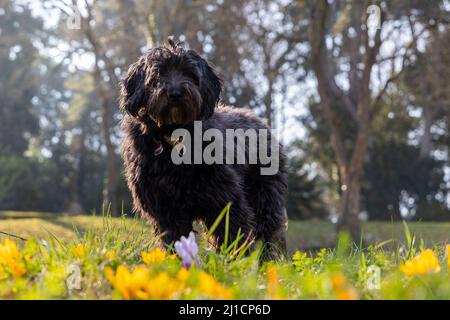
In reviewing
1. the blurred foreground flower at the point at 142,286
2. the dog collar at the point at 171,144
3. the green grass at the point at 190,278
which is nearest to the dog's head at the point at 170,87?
the dog collar at the point at 171,144

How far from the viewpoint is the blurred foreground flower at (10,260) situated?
3071 millimetres

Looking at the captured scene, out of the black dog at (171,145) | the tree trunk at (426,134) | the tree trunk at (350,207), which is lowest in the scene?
the tree trunk at (350,207)

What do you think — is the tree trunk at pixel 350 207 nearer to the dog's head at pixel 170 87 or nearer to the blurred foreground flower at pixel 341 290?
the dog's head at pixel 170 87

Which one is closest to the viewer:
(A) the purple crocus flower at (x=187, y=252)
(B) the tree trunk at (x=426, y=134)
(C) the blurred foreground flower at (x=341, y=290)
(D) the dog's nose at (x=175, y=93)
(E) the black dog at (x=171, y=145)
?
(C) the blurred foreground flower at (x=341, y=290)

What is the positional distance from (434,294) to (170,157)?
2956 millimetres

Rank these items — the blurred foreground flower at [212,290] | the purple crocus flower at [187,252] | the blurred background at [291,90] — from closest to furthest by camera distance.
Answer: the blurred foreground flower at [212,290]
the purple crocus flower at [187,252]
the blurred background at [291,90]

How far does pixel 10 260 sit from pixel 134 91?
259 centimetres

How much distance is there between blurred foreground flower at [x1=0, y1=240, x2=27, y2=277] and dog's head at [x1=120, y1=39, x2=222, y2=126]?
82.8 inches

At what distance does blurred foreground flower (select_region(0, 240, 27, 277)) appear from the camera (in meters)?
3.07

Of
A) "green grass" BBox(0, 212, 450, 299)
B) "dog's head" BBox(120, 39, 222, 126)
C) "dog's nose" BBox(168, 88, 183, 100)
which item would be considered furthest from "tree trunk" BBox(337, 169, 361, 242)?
"green grass" BBox(0, 212, 450, 299)

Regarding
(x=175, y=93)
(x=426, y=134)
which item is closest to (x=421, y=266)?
(x=175, y=93)

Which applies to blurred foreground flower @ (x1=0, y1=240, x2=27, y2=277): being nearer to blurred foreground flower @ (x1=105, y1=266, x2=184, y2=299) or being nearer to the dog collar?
blurred foreground flower @ (x1=105, y1=266, x2=184, y2=299)

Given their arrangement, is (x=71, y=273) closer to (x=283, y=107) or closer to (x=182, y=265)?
(x=182, y=265)

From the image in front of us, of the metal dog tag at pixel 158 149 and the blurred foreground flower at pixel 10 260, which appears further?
the metal dog tag at pixel 158 149
